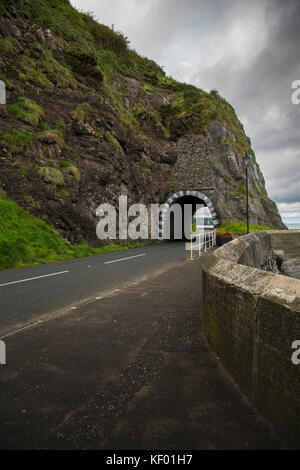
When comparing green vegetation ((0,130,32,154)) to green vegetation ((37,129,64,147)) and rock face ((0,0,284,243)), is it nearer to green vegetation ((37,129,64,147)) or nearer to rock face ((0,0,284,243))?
rock face ((0,0,284,243))

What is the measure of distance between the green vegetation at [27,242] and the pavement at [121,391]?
706 centimetres

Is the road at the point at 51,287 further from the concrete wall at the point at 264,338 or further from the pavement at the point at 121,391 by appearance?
the concrete wall at the point at 264,338

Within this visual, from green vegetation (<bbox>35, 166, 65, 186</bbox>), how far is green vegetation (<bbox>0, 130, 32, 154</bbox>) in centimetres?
142

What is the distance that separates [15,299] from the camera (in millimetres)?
5230

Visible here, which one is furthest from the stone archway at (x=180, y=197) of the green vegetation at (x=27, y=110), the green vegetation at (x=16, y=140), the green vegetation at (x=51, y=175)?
the green vegetation at (x=16, y=140)

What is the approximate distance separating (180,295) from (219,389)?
323cm

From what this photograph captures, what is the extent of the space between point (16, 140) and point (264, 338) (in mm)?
15864

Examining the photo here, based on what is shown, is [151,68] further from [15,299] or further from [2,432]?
[2,432]

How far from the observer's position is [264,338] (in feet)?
6.09

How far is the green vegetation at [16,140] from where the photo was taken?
13547 millimetres

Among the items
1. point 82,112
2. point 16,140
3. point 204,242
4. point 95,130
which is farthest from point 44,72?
point 204,242

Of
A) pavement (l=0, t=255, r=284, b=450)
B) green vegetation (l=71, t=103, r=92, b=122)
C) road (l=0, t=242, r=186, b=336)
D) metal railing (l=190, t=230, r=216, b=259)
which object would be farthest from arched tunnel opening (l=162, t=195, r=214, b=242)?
pavement (l=0, t=255, r=284, b=450)

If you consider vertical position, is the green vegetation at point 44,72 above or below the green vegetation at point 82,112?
above

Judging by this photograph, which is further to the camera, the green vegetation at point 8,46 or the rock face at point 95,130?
the green vegetation at point 8,46
